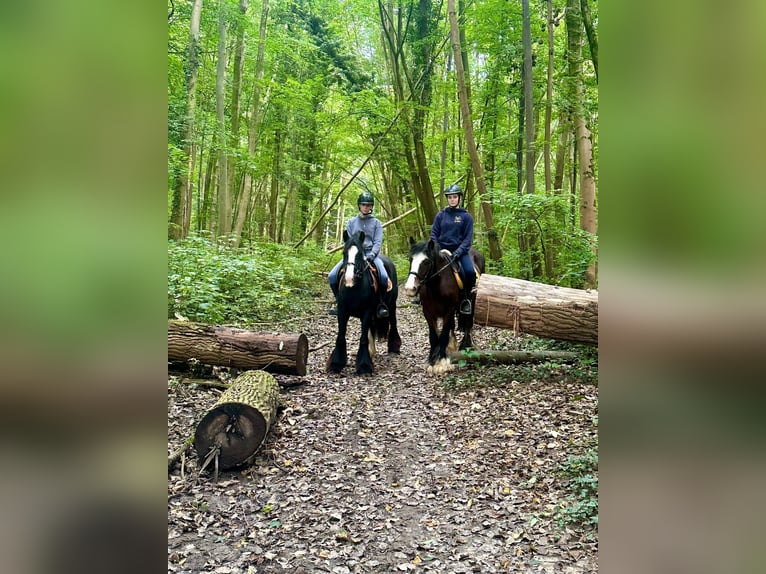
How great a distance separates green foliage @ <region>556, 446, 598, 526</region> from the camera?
10.9ft

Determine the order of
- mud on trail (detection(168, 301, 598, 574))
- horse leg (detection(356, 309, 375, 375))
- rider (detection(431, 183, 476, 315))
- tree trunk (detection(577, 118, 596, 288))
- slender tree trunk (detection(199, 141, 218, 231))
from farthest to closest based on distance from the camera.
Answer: slender tree trunk (detection(199, 141, 218, 231)) < tree trunk (detection(577, 118, 596, 288)) < rider (detection(431, 183, 476, 315)) < horse leg (detection(356, 309, 375, 375)) < mud on trail (detection(168, 301, 598, 574))

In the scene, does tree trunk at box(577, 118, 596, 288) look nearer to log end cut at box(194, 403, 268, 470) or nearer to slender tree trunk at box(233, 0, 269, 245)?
log end cut at box(194, 403, 268, 470)

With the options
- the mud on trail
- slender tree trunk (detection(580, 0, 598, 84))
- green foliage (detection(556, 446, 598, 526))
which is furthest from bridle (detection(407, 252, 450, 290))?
slender tree trunk (detection(580, 0, 598, 84))

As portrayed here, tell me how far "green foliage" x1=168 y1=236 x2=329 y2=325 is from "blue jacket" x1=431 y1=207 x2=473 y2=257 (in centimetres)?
390

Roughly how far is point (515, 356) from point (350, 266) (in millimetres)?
2700

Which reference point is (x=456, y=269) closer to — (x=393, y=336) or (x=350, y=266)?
(x=350, y=266)

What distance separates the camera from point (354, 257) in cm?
669

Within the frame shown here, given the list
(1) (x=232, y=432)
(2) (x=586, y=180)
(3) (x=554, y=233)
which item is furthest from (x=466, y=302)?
(1) (x=232, y=432)

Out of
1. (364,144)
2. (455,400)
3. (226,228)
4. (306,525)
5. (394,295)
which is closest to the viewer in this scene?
(306,525)

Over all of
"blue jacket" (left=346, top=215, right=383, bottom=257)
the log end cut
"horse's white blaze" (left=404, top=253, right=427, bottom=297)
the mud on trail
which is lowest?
the mud on trail
